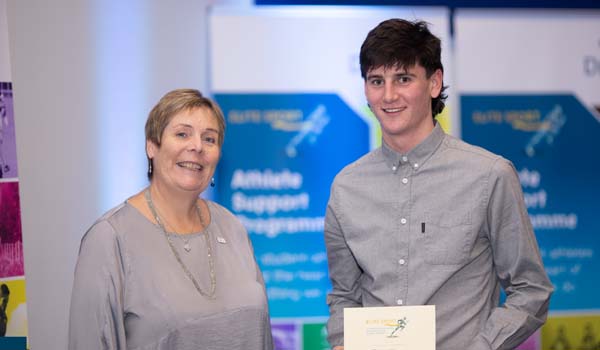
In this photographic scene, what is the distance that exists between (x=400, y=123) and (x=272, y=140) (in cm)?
179

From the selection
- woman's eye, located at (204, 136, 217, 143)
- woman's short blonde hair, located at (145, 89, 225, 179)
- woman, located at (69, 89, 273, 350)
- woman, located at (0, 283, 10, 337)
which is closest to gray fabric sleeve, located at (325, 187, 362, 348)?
woman, located at (69, 89, 273, 350)

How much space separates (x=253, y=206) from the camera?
4043 mm

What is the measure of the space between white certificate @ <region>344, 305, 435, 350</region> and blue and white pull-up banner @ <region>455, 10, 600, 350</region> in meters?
2.21

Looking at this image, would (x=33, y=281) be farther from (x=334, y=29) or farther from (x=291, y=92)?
(x=334, y=29)

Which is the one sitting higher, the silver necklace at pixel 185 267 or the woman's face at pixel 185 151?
the woman's face at pixel 185 151

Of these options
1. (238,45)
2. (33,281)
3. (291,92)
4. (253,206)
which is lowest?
(33,281)

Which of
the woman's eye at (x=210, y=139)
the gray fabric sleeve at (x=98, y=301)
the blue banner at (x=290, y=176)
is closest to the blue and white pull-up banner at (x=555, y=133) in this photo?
the blue banner at (x=290, y=176)

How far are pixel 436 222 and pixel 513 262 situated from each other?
0.90ft

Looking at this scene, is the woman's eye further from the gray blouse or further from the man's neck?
the man's neck

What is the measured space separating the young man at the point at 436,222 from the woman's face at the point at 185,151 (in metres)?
0.56

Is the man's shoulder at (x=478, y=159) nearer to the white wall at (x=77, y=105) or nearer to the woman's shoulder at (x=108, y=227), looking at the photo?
the woman's shoulder at (x=108, y=227)

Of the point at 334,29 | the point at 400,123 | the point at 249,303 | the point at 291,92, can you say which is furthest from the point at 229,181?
the point at 400,123

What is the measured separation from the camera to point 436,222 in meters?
2.37

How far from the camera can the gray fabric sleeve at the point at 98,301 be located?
225 cm
